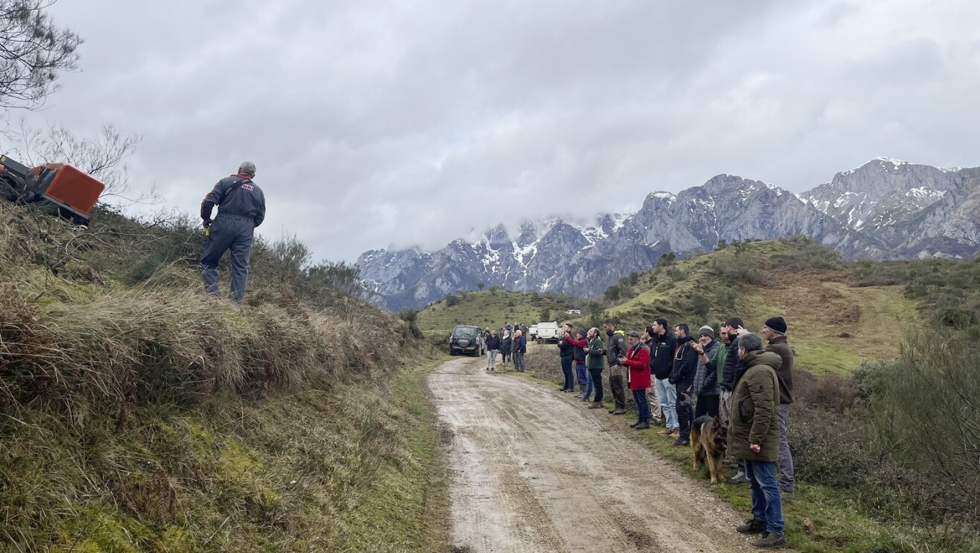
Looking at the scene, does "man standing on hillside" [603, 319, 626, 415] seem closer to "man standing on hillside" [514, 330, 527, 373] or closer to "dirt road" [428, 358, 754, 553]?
"dirt road" [428, 358, 754, 553]

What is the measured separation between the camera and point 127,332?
4.20 m

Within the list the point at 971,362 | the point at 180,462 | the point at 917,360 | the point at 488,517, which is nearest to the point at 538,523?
the point at 488,517

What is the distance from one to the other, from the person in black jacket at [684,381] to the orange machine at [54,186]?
8672 millimetres

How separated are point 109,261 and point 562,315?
152 feet

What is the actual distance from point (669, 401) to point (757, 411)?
4766mm

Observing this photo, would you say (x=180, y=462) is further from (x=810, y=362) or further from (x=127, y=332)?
(x=810, y=362)

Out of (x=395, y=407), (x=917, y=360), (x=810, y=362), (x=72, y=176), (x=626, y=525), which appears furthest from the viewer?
(x=810, y=362)

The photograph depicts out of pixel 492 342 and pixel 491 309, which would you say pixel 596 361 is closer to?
pixel 492 342

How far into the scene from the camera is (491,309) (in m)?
66.4

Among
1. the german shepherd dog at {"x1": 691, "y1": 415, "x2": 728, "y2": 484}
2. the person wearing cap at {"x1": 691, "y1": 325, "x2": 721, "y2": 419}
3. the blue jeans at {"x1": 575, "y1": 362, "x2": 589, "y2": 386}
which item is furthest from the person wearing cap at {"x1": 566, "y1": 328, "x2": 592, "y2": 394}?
the german shepherd dog at {"x1": 691, "y1": 415, "x2": 728, "y2": 484}

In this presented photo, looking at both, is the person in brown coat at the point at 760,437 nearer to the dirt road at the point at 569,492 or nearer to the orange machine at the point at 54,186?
the dirt road at the point at 569,492

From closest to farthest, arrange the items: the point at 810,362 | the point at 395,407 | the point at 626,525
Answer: the point at 626,525, the point at 395,407, the point at 810,362

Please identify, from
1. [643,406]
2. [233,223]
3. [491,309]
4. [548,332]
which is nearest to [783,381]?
[643,406]

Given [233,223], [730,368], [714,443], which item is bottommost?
[714,443]
